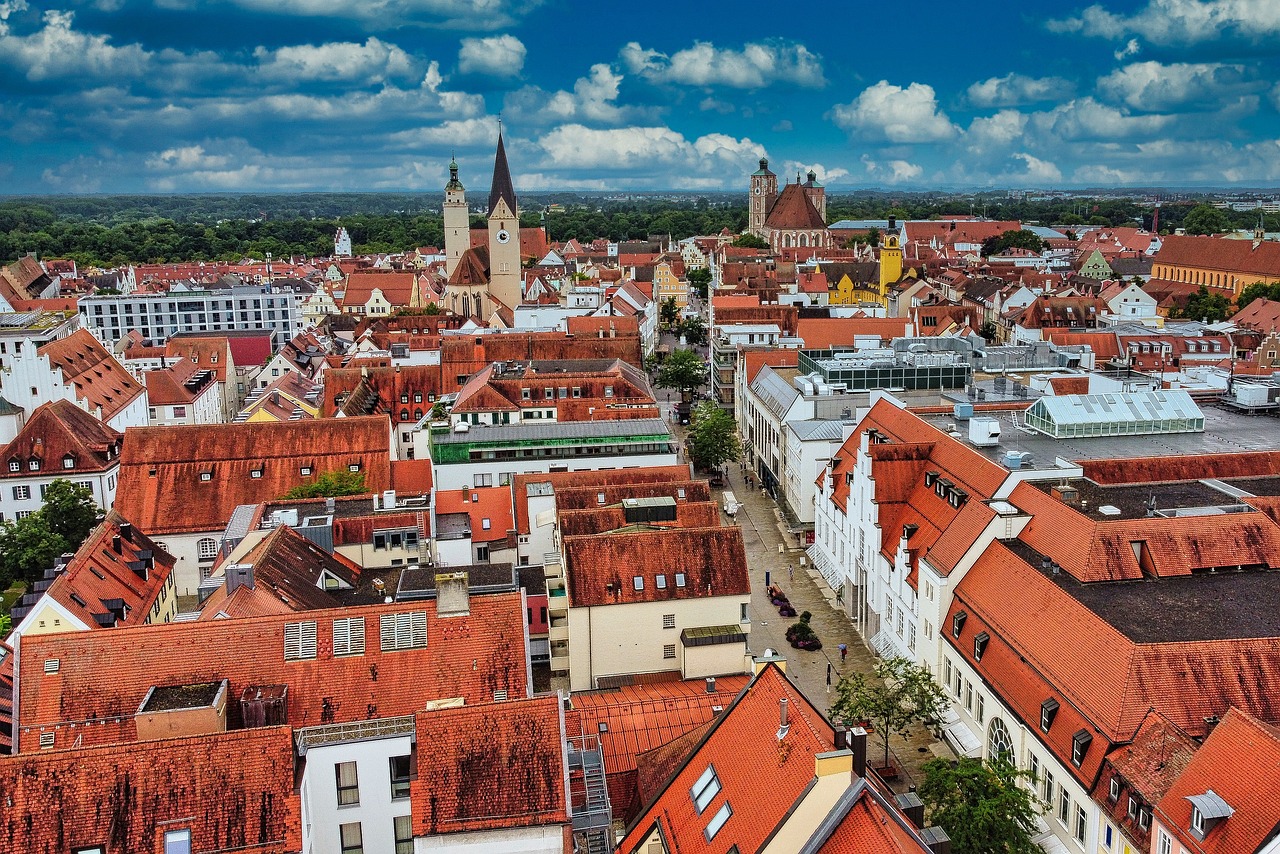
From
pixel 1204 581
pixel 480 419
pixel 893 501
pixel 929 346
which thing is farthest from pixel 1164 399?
pixel 480 419

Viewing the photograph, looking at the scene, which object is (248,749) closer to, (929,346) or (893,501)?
(893,501)

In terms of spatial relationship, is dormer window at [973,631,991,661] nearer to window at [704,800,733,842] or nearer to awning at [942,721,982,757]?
awning at [942,721,982,757]

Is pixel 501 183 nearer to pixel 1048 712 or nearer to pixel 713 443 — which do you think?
pixel 713 443

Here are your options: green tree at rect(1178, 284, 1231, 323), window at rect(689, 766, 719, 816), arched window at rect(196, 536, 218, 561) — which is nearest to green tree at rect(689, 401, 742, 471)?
arched window at rect(196, 536, 218, 561)

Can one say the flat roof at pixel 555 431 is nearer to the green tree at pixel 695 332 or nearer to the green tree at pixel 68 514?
the green tree at pixel 68 514

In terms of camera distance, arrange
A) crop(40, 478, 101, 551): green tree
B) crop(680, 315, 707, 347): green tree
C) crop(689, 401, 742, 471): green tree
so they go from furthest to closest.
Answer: crop(680, 315, 707, 347): green tree, crop(689, 401, 742, 471): green tree, crop(40, 478, 101, 551): green tree

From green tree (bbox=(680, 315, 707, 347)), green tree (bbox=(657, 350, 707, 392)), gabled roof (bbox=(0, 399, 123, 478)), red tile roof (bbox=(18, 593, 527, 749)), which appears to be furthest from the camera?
green tree (bbox=(680, 315, 707, 347))
